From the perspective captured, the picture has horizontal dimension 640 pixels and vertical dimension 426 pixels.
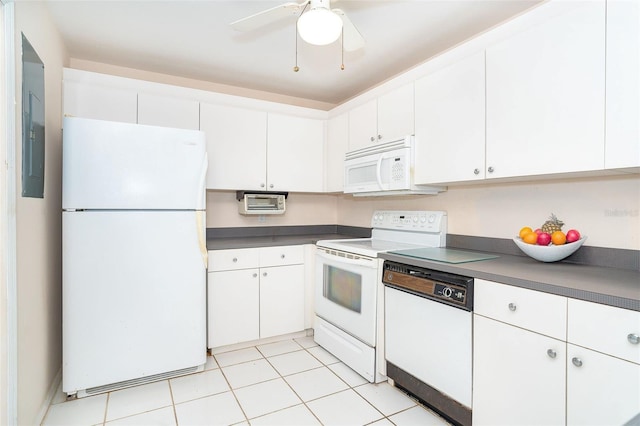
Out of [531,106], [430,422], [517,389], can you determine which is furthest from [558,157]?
[430,422]

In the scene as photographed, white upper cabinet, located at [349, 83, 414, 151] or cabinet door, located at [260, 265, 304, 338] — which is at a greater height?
white upper cabinet, located at [349, 83, 414, 151]

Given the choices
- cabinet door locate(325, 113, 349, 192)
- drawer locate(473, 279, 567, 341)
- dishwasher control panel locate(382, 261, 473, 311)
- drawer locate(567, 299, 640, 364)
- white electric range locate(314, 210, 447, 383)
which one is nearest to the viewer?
drawer locate(567, 299, 640, 364)

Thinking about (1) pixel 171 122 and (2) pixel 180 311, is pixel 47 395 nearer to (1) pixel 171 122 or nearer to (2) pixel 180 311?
(2) pixel 180 311

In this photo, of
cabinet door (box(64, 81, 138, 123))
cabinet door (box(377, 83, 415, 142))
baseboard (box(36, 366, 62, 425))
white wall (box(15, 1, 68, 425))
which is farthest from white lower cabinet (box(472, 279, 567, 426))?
cabinet door (box(64, 81, 138, 123))

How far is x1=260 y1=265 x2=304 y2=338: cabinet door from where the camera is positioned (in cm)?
277

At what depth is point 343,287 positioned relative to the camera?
249cm

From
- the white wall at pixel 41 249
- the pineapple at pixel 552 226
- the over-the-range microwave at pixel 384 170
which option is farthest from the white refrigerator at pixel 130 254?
the pineapple at pixel 552 226

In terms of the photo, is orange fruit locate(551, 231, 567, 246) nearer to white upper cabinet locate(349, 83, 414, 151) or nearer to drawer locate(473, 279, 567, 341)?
drawer locate(473, 279, 567, 341)

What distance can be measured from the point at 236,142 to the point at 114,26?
113cm

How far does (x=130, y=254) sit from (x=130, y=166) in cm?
55

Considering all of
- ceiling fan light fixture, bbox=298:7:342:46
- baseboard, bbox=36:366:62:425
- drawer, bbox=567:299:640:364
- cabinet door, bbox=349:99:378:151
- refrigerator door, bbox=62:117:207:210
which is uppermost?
ceiling fan light fixture, bbox=298:7:342:46

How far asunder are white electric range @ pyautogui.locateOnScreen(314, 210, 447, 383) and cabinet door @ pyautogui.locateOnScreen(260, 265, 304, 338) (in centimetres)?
18

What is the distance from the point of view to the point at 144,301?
2139mm

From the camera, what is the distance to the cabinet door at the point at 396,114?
7.80 ft
